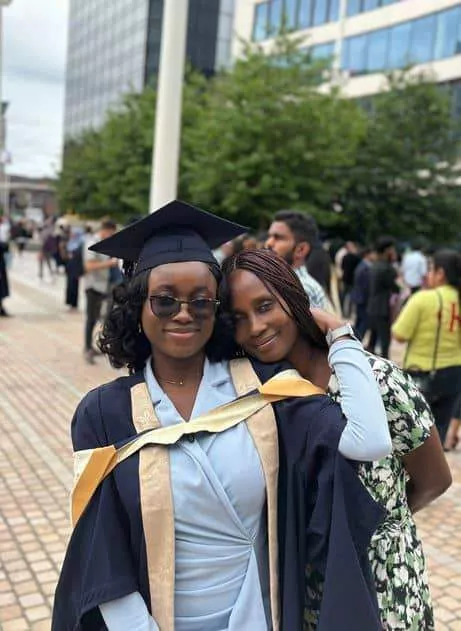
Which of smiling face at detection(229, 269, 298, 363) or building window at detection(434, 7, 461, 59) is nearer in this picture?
smiling face at detection(229, 269, 298, 363)

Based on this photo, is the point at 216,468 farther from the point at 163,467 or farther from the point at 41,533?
the point at 41,533

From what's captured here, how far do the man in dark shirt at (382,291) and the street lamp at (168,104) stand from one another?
296 centimetres

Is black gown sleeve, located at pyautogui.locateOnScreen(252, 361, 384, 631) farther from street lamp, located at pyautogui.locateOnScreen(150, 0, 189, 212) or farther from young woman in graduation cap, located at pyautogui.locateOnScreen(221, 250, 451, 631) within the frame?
street lamp, located at pyautogui.locateOnScreen(150, 0, 189, 212)

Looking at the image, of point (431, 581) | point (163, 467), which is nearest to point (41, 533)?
point (431, 581)

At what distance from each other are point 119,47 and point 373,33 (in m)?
24.8

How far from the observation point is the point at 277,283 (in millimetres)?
1605

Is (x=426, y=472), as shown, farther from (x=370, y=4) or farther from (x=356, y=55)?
(x=370, y=4)

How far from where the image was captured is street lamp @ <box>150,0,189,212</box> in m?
8.07

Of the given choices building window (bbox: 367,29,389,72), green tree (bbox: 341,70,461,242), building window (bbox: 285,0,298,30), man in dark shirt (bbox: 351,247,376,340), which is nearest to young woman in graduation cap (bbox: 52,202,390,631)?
man in dark shirt (bbox: 351,247,376,340)

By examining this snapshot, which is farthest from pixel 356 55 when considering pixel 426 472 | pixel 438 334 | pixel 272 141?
pixel 426 472

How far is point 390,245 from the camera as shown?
8648 mm

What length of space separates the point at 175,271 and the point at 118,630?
31.8 inches

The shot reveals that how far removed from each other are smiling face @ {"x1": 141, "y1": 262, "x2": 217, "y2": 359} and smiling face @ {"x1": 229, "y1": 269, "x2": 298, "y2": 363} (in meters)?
0.08

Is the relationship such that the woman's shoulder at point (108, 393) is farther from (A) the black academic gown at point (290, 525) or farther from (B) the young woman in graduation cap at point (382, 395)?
(B) the young woman in graduation cap at point (382, 395)
